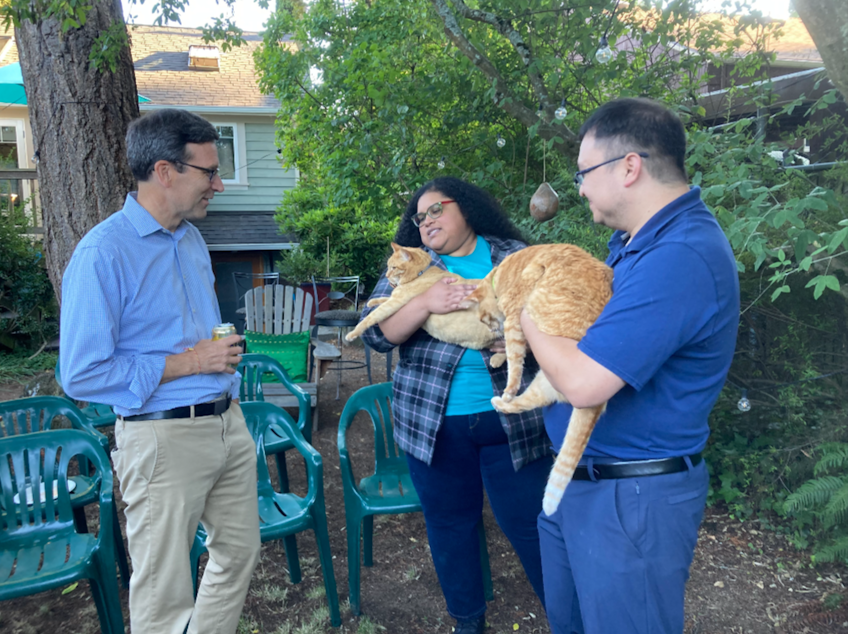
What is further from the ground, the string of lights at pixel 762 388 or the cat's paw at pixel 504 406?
the cat's paw at pixel 504 406

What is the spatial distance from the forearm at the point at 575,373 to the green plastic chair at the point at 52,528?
78.2 inches

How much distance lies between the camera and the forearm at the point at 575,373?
1.31 m

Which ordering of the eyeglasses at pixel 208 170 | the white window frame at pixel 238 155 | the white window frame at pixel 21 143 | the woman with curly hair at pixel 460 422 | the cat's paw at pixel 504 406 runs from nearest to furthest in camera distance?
the cat's paw at pixel 504 406 < the eyeglasses at pixel 208 170 < the woman with curly hair at pixel 460 422 < the white window frame at pixel 21 143 < the white window frame at pixel 238 155

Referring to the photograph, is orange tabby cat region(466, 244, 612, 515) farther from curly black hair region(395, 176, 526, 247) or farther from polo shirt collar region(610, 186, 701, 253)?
curly black hair region(395, 176, 526, 247)

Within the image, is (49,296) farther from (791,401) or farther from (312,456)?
(791,401)

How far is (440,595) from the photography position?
3172 mm

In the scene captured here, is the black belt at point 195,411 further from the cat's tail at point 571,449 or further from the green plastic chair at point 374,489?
the cat's tail at point 571,449

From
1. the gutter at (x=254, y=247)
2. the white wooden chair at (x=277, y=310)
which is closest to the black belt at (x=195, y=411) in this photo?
the white wooden chair at (x=277, y=310)

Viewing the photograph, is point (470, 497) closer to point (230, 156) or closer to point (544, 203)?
point (544, 203)

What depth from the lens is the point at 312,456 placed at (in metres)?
2.83

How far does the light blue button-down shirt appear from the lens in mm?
1828

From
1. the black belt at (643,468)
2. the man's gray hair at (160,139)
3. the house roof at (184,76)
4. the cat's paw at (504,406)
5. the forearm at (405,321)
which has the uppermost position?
the house roof at (184,76)

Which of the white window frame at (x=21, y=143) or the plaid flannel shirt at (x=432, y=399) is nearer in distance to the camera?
the plaid flannel shirt at (x=432, y=399)

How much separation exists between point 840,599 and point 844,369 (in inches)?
54.7
